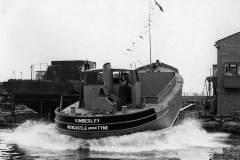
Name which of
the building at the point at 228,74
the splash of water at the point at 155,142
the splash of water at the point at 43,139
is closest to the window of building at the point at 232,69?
the building at the point at 228,74

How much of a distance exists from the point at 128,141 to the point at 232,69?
87.6ft

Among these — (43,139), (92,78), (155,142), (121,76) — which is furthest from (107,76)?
(43,139)

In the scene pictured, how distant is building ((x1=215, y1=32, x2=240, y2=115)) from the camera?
165 ft

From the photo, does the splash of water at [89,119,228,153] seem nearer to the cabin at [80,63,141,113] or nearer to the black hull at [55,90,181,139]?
the black hull at [55,90,181,139]

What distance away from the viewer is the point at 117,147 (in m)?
26.8

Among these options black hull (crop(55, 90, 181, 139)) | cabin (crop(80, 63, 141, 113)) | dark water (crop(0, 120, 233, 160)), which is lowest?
dark water (crop(0, 120, 233, 160))

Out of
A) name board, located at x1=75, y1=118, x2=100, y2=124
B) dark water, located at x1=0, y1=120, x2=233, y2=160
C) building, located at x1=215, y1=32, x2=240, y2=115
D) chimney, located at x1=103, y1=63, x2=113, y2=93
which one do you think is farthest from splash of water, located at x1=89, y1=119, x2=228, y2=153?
building, located at x1=215, y1=32, x2=240, y2=115

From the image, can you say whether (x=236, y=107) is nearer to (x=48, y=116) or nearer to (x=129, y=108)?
(x=48, y=116)

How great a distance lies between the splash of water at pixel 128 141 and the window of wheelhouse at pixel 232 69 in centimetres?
1501

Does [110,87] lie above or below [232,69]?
below

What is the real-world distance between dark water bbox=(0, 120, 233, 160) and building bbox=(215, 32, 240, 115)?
18.0 metres

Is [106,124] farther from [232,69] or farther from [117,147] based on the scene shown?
[232,69]

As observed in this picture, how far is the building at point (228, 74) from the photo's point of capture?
50.4 m

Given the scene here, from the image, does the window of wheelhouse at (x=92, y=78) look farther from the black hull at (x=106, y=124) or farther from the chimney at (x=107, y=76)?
the black hull at (x=106, y=124)
